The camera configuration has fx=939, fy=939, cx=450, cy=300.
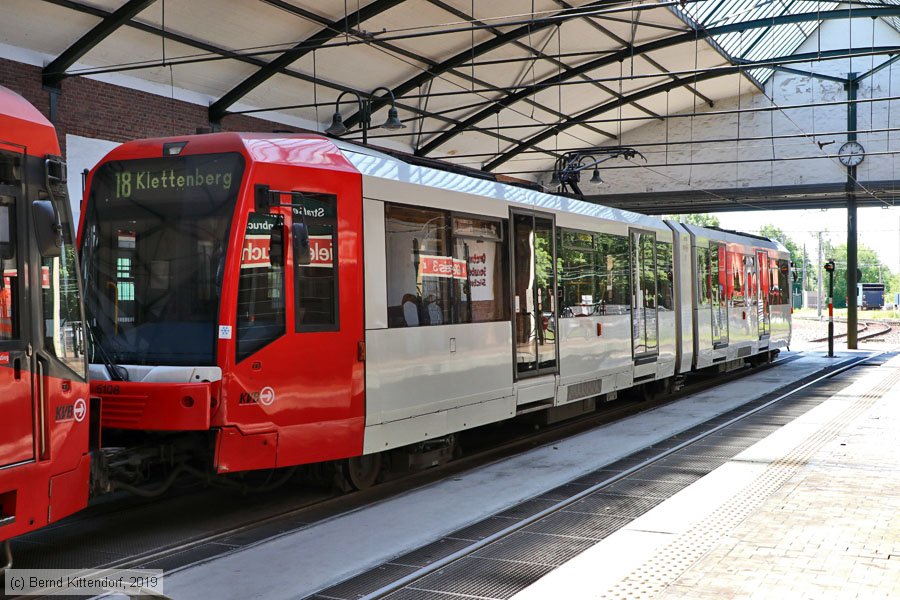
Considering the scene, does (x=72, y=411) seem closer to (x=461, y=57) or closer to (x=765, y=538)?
(x=765, y=538)

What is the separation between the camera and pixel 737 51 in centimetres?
3095

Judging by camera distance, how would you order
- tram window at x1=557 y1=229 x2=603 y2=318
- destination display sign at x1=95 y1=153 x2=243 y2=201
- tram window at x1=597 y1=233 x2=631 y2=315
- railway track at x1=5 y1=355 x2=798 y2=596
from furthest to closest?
1. tram window at x1=597 y1=233 x2=631 y2=315
2. tram window at x1=557 y1=229 x2=603 y2=318
3. destination display sign at x1=95 y1=153 x2=243 y2=201
4. railway track at x1=5 y1=355 x2=798 y2=596

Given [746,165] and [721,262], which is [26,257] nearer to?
[721,262]

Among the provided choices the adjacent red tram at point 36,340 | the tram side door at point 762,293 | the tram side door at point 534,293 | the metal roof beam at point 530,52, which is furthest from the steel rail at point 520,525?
the tram side door at point 762,293

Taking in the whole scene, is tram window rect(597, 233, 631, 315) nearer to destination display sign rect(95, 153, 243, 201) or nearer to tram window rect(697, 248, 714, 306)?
tram window rect(697, 248, 714, 306)

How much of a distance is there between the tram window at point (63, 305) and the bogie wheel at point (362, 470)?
3189mm

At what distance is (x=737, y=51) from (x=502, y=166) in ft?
31.1

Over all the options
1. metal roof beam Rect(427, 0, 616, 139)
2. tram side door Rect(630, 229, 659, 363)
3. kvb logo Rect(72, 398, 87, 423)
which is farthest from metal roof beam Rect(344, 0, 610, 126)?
kvb logo Rect(72, 398, 87, 423)

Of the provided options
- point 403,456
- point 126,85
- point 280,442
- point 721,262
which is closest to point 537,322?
point 403,456

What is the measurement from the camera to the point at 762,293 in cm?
2308

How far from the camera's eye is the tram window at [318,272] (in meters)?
7.85

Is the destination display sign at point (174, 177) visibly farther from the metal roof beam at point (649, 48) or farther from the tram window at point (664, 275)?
the metal roof beam at point (649, 48)

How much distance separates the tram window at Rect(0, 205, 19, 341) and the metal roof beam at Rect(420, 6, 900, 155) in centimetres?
1765

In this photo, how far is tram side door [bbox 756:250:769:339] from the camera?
22797mm
